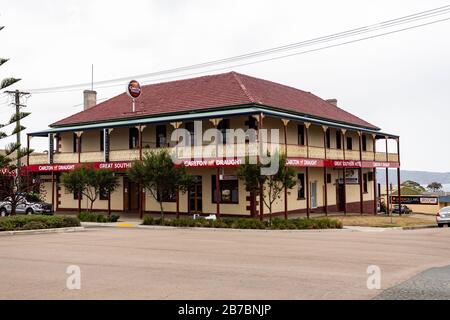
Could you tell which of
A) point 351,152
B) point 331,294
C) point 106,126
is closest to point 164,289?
point 331,294

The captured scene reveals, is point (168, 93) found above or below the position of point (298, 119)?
above

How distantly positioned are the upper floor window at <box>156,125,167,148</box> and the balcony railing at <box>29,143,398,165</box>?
1.40 metres

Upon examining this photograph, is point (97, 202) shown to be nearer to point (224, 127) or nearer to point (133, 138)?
point (133, 138)

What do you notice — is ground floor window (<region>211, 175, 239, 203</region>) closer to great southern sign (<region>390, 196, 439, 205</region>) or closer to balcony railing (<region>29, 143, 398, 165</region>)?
balcony railing (<region>29, 143, 398, 165</region>)

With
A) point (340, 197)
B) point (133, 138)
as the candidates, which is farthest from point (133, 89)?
point (340, 197)

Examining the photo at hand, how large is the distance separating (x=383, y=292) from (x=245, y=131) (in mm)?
22105

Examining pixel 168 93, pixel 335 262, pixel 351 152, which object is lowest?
pixel 335 262

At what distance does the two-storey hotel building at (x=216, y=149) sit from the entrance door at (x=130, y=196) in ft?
0.23

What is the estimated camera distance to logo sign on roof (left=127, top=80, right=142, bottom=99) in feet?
119

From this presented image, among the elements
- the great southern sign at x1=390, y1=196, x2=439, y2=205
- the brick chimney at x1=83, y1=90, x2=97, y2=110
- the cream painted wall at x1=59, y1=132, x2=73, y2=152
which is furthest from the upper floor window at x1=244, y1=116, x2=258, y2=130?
the great southern sign at x1=390, y1=196, x2=439, y2=205

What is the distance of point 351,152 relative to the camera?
35.9 m

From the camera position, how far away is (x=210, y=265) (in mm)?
11844

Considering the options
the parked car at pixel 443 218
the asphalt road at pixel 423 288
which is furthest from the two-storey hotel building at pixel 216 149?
the asphalt road at pixel 423 288

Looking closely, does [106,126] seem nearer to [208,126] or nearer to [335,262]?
[208,126]
